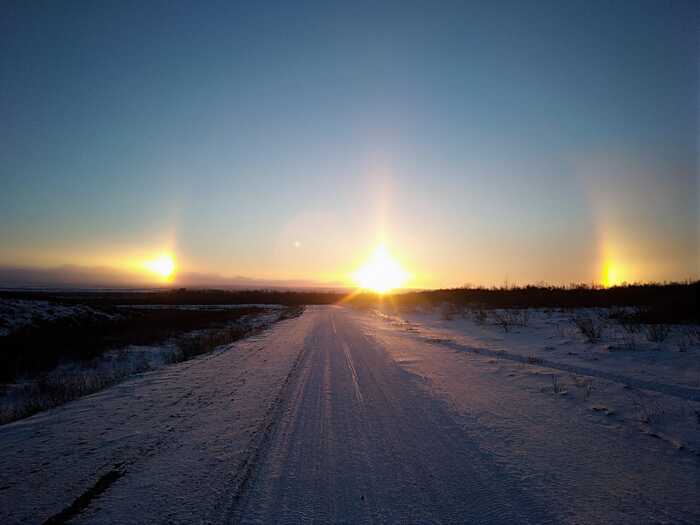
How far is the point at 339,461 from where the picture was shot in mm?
3336

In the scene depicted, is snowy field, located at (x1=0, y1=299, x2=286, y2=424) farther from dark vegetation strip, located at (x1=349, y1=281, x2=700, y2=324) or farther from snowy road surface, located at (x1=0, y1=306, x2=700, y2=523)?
dark vegetation strip, located at (x1=349, y1=281, x2=700, y2=324)

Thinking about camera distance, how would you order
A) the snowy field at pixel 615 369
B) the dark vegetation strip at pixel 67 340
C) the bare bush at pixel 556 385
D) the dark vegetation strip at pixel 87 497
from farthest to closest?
1. the dark vegetation strip at pixel 67 340
2. the bare bush at pixel 556 385
3. the snowy field at pixel 615 369
4. the dark vegetation strip at pixel 87 497

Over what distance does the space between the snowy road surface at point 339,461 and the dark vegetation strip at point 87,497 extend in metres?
0.01

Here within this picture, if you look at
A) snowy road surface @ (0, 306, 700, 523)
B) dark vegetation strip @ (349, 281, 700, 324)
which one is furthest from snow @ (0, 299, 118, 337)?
dark vegetation strip @ (349, 281, 700, 324)

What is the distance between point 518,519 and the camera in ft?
7.98

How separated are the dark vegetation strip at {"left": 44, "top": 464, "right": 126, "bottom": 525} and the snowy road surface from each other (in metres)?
0.01

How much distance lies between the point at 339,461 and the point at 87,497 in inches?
81.7

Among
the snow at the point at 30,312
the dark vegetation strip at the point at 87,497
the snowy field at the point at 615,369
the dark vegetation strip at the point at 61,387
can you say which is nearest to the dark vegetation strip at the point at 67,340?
the snow at the point at 30,312

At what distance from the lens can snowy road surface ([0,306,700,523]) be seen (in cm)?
258

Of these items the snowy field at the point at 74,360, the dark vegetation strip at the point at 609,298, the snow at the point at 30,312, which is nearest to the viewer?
the snowy field at the point at 74,360

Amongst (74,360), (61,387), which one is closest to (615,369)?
(61,387)

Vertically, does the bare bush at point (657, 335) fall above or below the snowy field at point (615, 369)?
above

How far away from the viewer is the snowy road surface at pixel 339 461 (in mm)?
2578

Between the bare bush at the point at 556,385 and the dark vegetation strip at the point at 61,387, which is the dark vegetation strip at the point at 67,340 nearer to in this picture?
the dark vegetation strip at the point at 61,387
